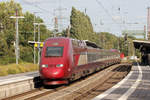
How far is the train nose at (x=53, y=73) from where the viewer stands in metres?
19.0

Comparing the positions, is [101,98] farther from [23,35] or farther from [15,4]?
[15,4]

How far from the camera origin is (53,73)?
62.4 feet

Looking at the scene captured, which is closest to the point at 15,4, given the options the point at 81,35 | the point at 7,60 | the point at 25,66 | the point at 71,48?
the point at 81,35

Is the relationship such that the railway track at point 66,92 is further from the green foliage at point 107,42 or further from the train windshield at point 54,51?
the green foliage at point 107,42

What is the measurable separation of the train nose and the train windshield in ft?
3.63

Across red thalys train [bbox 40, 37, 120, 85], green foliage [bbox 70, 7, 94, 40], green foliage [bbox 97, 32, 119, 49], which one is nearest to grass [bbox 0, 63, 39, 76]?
red thalys train [bbox 40, 37, 120, 85]

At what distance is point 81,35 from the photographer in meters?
81.1

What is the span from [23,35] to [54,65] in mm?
62630

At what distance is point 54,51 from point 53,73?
1786mm

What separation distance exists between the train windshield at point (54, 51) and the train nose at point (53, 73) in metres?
1.11

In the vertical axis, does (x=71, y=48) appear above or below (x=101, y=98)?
above

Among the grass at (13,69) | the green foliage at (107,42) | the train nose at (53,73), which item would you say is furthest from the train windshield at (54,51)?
the green foliage at (107,42)

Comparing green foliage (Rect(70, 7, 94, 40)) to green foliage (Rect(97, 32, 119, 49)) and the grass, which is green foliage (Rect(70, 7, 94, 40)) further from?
the grass

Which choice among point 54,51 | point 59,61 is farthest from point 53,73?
point 54,51
